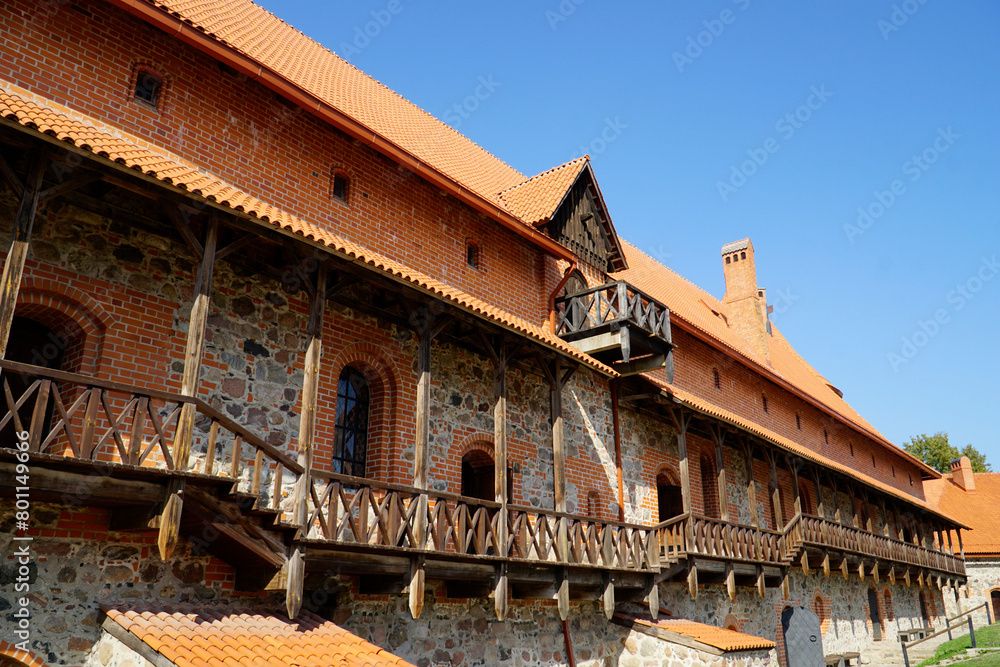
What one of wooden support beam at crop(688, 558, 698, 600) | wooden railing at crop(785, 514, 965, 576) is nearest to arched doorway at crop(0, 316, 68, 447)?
wooden support beam at crop(688, 558, 698, 600)

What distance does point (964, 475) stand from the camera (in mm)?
39156

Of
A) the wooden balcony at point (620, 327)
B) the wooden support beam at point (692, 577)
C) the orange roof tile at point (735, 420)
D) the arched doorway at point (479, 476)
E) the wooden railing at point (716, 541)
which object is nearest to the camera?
the arched doorway at point (479, 476)

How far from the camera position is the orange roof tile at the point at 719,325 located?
65.8 feet

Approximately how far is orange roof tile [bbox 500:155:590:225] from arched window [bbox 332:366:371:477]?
16.4 feet

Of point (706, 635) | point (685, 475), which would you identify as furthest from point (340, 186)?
point (706, 635)

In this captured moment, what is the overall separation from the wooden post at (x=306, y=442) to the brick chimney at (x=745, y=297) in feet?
64.8

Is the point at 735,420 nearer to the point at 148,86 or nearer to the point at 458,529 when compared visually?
the point at 458,529

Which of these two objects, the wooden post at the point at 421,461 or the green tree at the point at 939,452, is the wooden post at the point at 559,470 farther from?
the green tree at the point at 939,452

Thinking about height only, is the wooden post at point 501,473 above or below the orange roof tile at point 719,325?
below

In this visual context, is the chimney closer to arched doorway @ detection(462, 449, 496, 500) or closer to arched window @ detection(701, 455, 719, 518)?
arched window @ detection(701, 455, 719, 518)

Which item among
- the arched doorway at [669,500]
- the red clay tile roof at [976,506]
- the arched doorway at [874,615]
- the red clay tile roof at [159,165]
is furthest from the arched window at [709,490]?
the red clay tile roof at [976,506]

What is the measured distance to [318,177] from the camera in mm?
10617

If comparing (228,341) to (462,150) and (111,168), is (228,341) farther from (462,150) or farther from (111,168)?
(462,150)

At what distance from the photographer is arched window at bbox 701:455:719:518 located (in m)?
18.6
